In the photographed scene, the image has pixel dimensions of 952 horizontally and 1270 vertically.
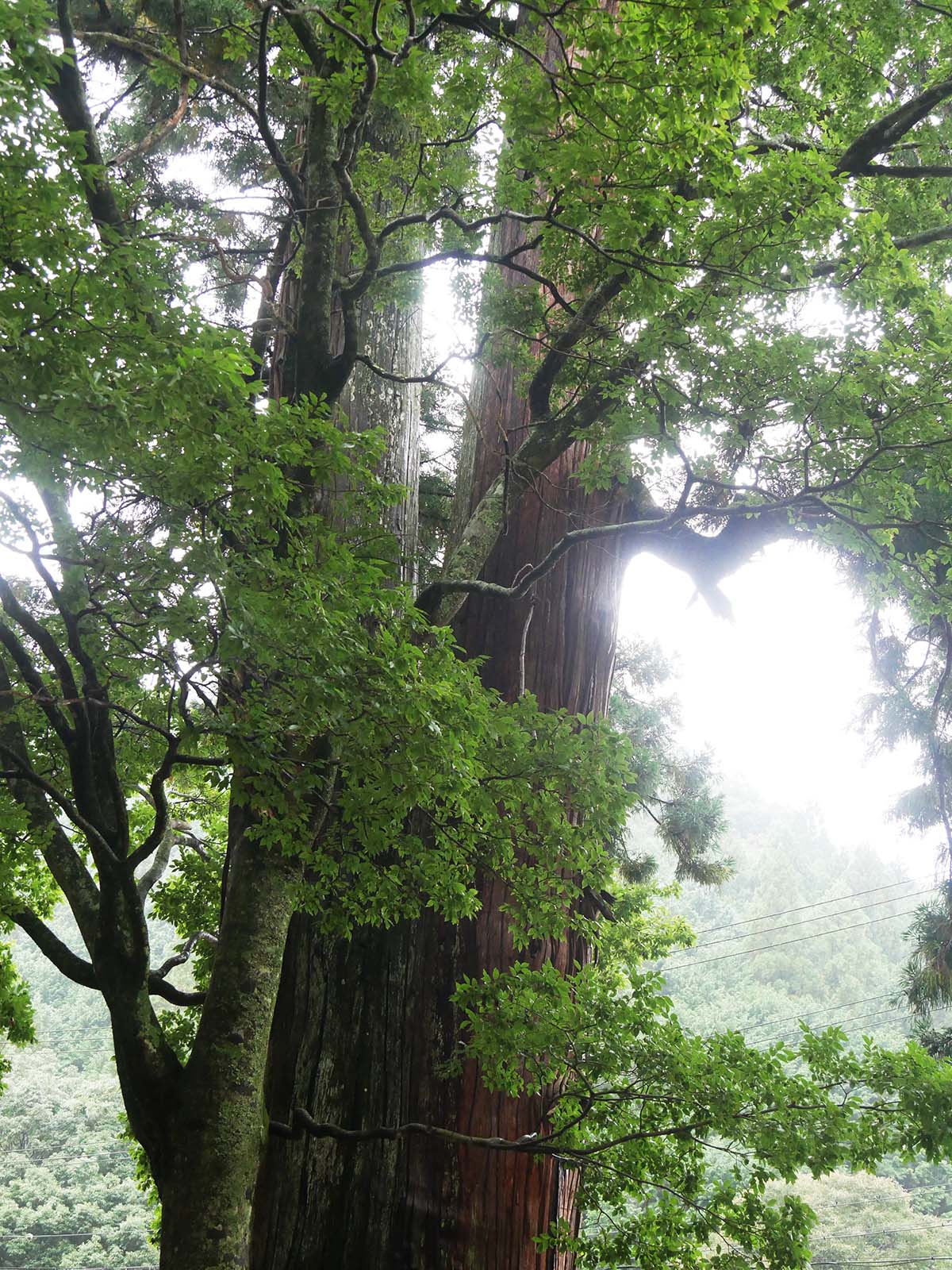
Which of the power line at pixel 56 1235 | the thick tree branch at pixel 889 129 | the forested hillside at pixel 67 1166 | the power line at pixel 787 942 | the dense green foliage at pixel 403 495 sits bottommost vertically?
the power line at pixel 56 1235

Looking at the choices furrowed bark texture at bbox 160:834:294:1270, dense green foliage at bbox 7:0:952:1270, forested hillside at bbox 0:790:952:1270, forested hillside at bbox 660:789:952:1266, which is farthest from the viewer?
forested hillside at bbox 660:789:952:1266

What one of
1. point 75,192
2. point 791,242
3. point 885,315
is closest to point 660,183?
point 791,242

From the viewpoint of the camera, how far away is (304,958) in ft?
13.3

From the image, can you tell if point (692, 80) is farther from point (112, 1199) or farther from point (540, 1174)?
point (112, 1199)

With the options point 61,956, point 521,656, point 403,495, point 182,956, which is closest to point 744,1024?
point 521,656

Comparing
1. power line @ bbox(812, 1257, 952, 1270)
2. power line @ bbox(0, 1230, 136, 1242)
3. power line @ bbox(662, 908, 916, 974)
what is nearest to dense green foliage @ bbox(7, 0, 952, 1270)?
power line @ bbox(812, 1257, 952, 1270)

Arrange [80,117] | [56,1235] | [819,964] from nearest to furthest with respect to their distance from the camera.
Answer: [80,117], [56,1235], [819,964]

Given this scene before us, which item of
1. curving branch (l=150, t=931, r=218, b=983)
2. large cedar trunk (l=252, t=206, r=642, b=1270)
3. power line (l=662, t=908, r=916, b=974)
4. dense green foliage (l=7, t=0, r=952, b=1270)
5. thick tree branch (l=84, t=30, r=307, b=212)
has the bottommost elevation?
large cedar trunk (l=252, t=206, r=642, b=1270)

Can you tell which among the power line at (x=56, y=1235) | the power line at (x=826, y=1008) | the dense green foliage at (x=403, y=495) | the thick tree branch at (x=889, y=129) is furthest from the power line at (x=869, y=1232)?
the thick tree branch at (x=889, y=129)

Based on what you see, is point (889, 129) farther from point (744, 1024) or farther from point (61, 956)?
point (744, 1024)

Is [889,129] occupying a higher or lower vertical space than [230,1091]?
higher

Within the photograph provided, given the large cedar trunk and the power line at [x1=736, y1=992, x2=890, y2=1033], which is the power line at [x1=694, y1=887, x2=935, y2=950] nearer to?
the power line at [x1=736, y1=992, x2=890, y2=1033]

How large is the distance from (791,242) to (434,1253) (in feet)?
13.2

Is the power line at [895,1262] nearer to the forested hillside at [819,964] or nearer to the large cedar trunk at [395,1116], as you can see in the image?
the forested hillside at [819,964]
